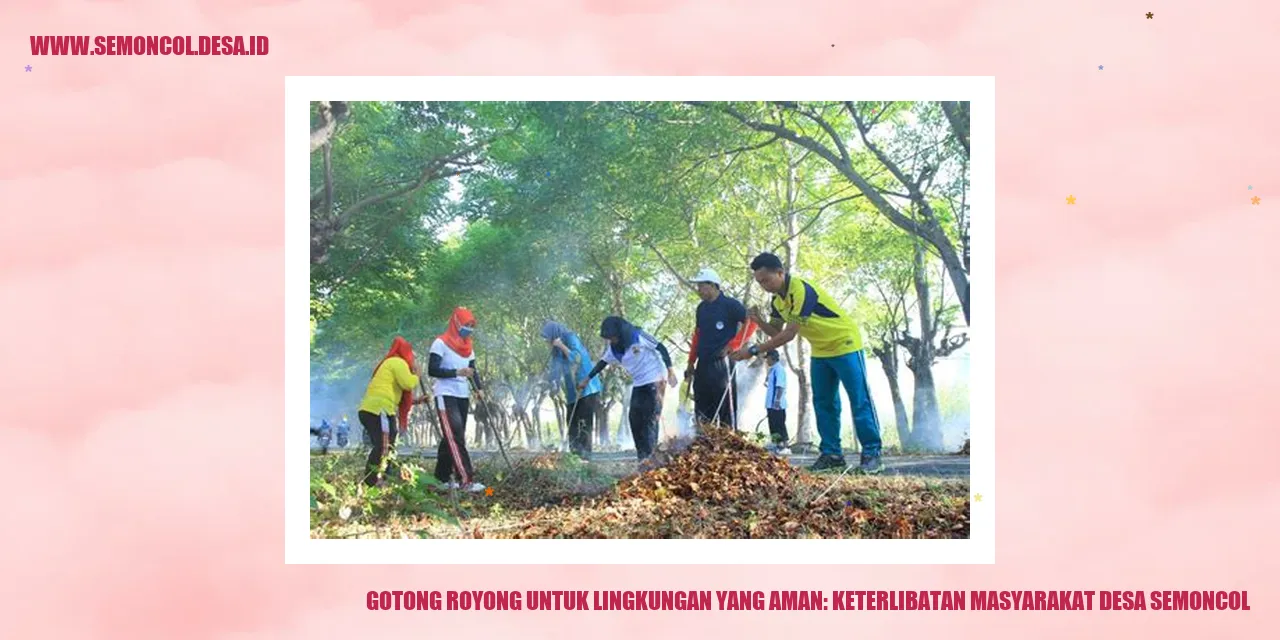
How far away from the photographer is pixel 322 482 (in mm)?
6801

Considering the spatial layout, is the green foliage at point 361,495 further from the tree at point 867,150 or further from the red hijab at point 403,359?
the tree at point 867,150

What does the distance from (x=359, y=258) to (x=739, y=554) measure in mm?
3072

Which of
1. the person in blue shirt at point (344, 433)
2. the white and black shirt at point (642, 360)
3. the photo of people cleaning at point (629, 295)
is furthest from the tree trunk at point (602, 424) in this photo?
the person in blue shirt at point (344, 433)

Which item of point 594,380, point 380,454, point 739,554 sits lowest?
point 739,554

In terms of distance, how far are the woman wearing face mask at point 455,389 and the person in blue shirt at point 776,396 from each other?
1.88 meters

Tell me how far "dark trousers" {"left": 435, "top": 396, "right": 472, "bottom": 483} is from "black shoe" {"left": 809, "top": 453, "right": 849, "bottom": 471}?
224 centimetres


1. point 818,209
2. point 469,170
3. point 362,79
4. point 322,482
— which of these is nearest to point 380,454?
point 322,482

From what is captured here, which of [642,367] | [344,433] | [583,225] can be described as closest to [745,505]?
[642,367]

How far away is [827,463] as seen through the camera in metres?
7.06

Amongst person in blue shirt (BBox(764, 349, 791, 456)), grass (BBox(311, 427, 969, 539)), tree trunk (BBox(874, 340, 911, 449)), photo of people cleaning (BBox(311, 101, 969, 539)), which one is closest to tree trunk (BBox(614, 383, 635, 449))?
photo of people cleaning (BBox(311, 101, 969, 539))

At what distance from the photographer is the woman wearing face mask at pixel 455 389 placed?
23.4ft

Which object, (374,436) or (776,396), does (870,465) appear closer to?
(776,396)

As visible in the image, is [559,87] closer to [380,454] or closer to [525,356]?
[525,356]

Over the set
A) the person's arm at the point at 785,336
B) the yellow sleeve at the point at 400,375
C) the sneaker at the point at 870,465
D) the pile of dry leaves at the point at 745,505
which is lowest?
the pile of dry leaves at the point at 745,505
